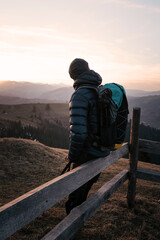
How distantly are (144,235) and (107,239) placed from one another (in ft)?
2.40

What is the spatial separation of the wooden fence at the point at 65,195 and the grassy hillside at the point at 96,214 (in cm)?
89

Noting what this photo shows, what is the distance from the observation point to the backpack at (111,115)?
2479 mm

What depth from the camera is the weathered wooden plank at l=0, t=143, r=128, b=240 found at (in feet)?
4.19

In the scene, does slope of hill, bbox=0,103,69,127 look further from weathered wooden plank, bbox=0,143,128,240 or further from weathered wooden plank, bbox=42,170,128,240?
weathered wooden plank, bbox=0,143,128,240

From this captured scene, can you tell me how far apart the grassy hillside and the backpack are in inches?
74.6

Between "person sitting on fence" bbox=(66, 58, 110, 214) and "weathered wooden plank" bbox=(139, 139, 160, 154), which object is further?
"weathered wooden plank" bbox=(139, 139, 160, 154)

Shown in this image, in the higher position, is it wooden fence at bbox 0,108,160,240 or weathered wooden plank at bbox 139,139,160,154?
weathered wooden plank at bbox 139,139,160,154

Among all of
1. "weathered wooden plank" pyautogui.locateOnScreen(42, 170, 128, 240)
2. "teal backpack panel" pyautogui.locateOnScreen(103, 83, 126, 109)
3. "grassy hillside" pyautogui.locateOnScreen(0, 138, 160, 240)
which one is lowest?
"grassy hillside" pyautogui.locateOnScreen(0, 138, 160, 240)

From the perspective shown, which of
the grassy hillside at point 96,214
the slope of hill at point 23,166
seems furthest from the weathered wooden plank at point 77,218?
the slope of hill at point 23,166

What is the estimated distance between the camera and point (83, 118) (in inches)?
95.2

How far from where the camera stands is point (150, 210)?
429 cm

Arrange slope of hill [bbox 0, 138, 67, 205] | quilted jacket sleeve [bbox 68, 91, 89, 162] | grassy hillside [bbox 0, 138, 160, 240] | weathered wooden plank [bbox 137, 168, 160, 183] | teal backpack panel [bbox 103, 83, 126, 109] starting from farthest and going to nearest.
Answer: slope of hill [bbox 0, 138, 67, 205] < weathered wooden plank [bbox 137, 168, 160, 183] < grassy hillside [bbox 0, 138, 160, 240] < teal backpack panel [bbox 103, 83, 126, 109] < quilted jacket sleeve [bbox 68, 91, 89, 162]

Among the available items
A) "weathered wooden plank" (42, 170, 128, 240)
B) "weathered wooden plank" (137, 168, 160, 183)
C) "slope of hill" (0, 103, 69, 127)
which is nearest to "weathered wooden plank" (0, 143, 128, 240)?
"weathered wooden plank" (42, 170, 128, 240)

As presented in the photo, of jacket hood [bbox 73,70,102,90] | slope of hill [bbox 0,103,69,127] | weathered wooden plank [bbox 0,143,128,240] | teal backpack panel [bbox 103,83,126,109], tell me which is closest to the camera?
weathered wooden plank [bbox 0,143,128,240]
